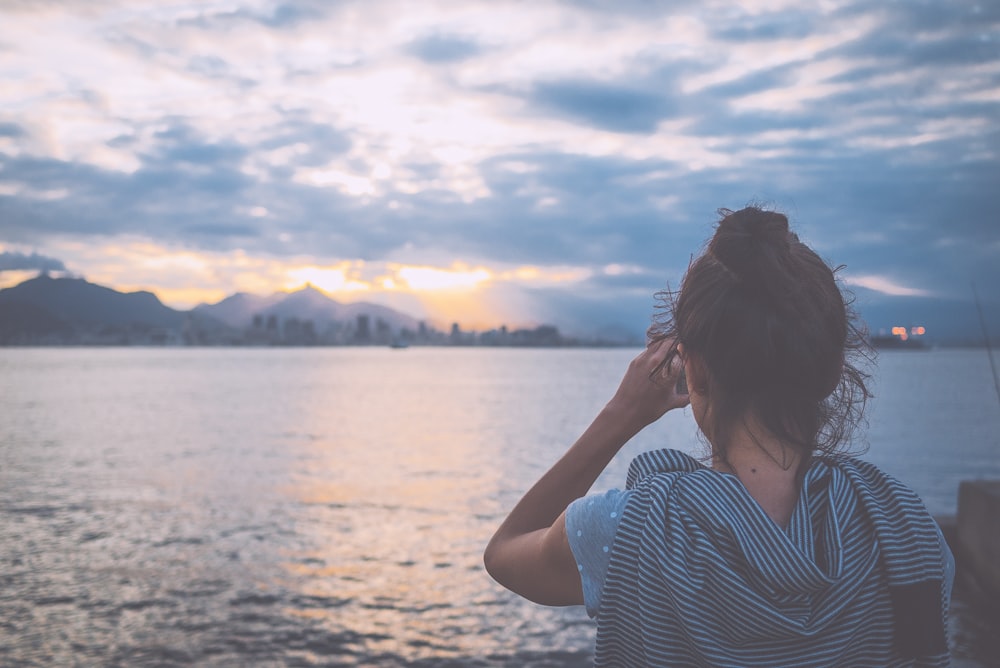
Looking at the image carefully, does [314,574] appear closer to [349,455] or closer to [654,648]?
[654,648]

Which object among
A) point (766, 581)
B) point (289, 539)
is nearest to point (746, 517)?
point (766, 581)

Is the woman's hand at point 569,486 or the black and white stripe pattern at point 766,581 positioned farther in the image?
the woman's hand at point 569,486

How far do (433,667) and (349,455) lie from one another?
2109cm

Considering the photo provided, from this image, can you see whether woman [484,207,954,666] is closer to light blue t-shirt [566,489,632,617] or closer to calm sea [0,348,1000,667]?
light blue t-shirt [566,489,632,617]

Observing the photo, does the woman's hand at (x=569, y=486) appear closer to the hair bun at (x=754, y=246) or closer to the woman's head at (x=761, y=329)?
the woman's head at (x=761, y=329)

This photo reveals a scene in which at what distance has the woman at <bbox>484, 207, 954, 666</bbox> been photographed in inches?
51.3

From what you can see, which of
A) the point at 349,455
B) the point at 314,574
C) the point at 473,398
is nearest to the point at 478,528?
the point at 314,574

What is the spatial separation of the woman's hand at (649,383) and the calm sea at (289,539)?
0.99ft

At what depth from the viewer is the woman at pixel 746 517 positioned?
1.30 m

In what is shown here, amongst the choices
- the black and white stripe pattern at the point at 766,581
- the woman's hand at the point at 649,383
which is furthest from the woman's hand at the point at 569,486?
the black and white stripe pattern at the point at 766,581

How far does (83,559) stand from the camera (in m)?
12.9

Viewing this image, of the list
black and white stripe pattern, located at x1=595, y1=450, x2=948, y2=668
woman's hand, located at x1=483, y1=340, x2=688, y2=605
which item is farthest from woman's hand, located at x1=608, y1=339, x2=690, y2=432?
black and white stripe pattern, located at x1=595, y1=450, x2=948, y2=668

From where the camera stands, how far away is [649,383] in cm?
149

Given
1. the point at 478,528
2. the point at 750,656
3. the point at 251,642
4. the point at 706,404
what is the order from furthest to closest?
the point at 478,528 → the point at 251,642 → the point at 706,404 → the point at 750,656
